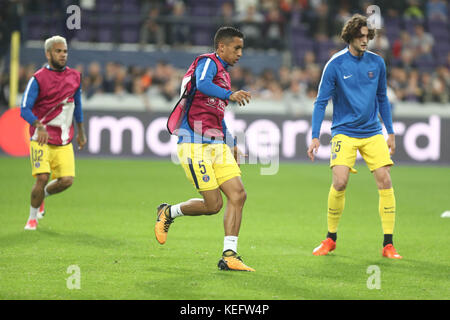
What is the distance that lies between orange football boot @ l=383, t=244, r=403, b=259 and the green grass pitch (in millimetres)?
94

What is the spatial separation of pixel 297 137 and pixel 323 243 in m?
10.9

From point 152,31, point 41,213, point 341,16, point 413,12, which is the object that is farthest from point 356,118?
point 413,12

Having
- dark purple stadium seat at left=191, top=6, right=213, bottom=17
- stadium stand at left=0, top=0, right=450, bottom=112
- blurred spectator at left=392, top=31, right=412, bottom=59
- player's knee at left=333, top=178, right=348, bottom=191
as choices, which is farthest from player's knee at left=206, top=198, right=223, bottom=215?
blurred spectator at left=392, top=31, right=412, bottom=59

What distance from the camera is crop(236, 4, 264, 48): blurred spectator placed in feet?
69.6

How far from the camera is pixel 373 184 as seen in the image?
47.3 feet

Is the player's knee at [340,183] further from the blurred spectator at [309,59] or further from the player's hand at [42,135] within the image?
the blurred spectator at [309,59]

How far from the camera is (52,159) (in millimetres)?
8844

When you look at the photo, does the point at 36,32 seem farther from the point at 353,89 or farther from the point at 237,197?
the point at 237,197

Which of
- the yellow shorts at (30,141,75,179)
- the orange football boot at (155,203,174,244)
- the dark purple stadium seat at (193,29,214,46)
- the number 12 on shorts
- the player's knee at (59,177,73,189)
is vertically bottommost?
the orange football boot at (155,203,174,244)

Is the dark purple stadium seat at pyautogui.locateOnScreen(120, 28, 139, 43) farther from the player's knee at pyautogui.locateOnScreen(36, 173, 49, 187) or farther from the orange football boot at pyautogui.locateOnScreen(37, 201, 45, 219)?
the player's knee at pyautogui.locateOnScreen(36, 173, 49, 187)

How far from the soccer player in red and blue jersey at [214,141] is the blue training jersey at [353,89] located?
1135mm

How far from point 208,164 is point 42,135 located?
250 cm

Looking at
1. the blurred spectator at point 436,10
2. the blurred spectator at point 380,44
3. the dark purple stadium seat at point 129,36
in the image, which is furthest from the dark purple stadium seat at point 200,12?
the blurred spectator at point 436,10

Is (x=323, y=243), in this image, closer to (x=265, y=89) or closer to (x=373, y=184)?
(x=373, y=184)
